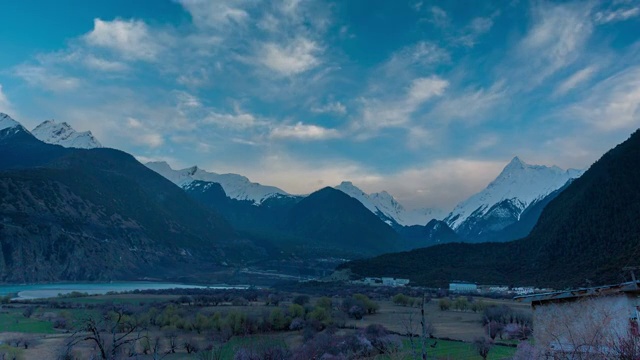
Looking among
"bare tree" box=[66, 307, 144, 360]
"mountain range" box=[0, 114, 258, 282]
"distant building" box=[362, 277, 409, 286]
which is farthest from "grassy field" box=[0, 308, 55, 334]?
"distant building" box=[362, 277, 409, 286]

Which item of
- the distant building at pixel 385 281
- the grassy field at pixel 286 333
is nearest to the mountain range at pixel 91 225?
the grassy field at pixel 286 333

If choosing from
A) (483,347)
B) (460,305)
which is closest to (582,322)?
(483,347)

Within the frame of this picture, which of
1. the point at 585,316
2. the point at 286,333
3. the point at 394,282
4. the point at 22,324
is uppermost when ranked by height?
the point at 585,316

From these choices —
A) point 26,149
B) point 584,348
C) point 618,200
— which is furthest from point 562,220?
point 26,149

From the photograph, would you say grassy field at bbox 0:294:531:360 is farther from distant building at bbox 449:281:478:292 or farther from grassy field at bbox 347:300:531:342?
distant building at bbox 449:281:478:292

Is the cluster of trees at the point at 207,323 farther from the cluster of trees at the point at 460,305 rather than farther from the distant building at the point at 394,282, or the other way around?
the distant building at the point at 394,282

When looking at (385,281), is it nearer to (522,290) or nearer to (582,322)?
(522,290)
